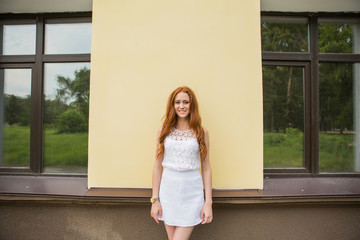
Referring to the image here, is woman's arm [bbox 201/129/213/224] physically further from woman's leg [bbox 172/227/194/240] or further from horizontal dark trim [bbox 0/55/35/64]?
horizontal dark trim [bbox 0/55/35/64]

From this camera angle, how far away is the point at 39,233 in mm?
2076

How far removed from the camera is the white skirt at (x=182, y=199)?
1.57 metres

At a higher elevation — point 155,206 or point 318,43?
point 318,43

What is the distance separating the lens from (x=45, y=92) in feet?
8.32

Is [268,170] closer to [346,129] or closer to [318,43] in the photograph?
[346,129]

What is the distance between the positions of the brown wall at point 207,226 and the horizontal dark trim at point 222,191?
0.49ft

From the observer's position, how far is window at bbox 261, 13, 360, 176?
7.93ft

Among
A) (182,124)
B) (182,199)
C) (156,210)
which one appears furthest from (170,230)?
(182,124)

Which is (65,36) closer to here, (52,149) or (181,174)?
(52,149)

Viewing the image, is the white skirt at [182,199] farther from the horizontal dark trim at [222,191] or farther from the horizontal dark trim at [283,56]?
the horizontal dark trim at [283,56]

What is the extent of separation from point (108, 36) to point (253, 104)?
181 cm

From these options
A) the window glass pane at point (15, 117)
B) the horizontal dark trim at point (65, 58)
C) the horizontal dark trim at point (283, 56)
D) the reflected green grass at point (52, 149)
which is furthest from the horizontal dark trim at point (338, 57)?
the window glass pane at point (15, 117)

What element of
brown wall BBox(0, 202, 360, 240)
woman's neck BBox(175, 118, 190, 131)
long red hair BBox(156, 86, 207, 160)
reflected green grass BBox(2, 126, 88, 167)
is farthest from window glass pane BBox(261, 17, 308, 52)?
reflected green grass BBox(2, 126, 88, 167)

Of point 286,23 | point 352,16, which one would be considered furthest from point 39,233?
point 352,16
